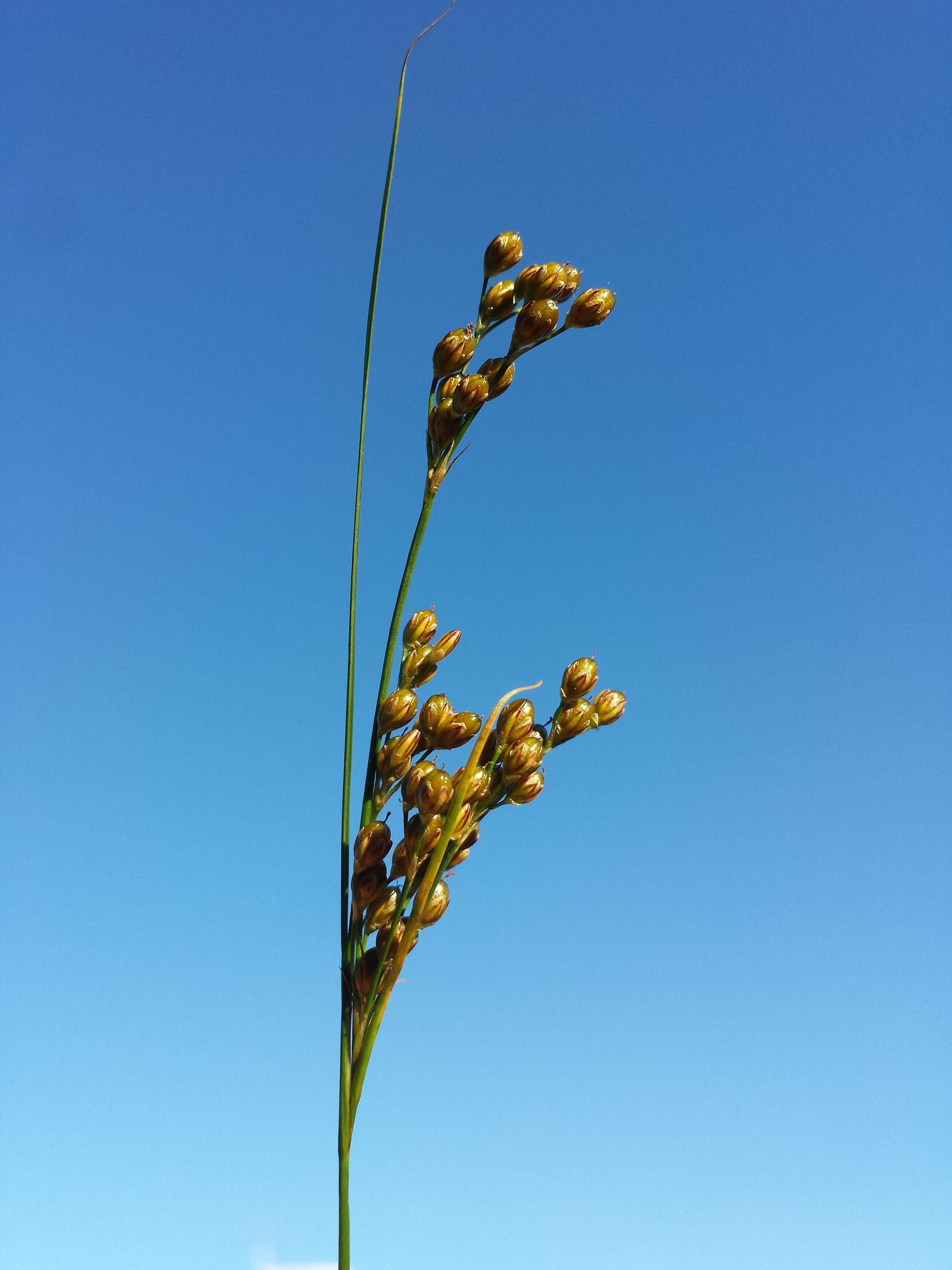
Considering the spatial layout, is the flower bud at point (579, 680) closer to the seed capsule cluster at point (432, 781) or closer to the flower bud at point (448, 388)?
the seed capsule cluster at point (432, 781)

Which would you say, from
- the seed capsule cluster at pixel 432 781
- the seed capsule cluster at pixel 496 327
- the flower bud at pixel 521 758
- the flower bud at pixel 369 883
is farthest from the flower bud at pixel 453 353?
the flower bud at pixel 369 883

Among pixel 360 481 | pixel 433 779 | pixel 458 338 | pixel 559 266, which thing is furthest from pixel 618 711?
pixel 559 266

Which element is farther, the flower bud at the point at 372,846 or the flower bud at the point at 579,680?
the flower bud at the point at 579,680

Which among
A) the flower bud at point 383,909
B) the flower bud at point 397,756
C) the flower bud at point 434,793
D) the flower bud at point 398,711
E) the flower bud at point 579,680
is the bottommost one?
the flower bud at point 383,909

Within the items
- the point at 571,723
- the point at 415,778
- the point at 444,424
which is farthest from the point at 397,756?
the point at 444,424

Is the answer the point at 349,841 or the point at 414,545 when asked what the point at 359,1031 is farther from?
the point at 414,545

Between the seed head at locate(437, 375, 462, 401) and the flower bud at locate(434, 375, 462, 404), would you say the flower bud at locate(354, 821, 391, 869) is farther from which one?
the seed head at locate(437, 375, 462, 401)

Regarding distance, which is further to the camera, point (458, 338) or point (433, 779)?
point (458, 338)
